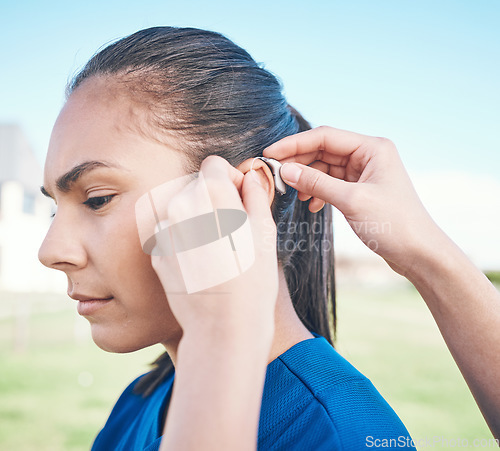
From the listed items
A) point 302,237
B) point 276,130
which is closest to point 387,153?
point 276,130

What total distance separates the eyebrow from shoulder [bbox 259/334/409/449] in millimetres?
758

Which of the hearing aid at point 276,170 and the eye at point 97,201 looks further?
the hearing aid at point 276,170

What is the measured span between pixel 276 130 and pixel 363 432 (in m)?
0.98

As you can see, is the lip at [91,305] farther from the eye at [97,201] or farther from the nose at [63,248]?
the eye at [97,201]

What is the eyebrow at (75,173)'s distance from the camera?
114cm

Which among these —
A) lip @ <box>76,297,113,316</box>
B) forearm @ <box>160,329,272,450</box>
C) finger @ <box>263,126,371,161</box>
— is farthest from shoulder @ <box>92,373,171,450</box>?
A: finger @ <box>263,126,371,161</box>

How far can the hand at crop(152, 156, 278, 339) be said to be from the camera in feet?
2.67

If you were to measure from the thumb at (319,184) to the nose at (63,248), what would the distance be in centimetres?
64

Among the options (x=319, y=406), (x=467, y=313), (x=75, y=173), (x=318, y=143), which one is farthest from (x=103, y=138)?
(x=467, y=313)

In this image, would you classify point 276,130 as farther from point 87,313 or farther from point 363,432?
point 363,432

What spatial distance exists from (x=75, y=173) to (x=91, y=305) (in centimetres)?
39

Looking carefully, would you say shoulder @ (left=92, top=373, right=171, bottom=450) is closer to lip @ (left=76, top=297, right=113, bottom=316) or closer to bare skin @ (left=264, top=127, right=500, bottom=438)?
lip @ (left=76, top=297, right=113, bottom=316)

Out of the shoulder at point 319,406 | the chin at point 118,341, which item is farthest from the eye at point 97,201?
the shoulder at point 319,406

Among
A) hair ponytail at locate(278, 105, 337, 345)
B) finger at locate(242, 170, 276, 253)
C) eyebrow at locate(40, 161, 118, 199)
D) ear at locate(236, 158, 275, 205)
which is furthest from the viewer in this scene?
hair ponytail at locate(278, 105, 337, 345)
